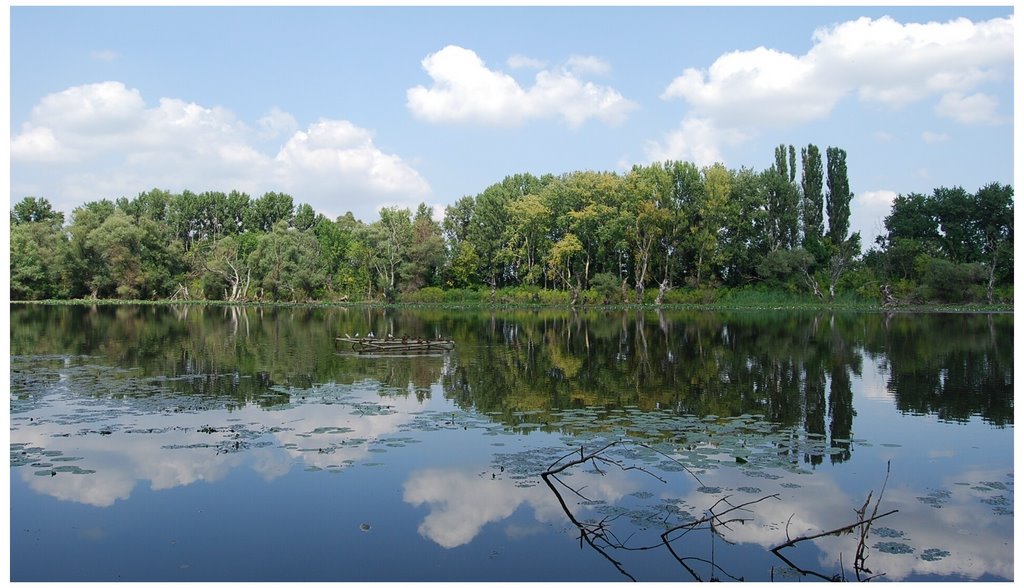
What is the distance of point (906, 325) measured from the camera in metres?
45.0

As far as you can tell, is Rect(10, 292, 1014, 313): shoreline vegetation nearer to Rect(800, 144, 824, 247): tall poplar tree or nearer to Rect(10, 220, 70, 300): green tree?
Rect(10, 220, 70, 300): green tree

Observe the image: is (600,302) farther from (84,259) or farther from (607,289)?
(84,259)

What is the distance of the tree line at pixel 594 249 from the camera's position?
226 ft

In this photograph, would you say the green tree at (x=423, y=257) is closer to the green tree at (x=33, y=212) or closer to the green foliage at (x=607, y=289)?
the green foliage at (x=607, y=289)

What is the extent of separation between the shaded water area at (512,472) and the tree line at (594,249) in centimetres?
4781

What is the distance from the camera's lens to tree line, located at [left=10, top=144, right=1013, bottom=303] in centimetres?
6894

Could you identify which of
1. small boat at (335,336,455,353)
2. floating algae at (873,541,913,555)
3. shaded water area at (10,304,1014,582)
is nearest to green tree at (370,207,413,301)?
small boat at (335,336,455,353)

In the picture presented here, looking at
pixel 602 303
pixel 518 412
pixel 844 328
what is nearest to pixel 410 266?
pixel 602 303

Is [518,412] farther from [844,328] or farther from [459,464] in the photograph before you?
[844,328]

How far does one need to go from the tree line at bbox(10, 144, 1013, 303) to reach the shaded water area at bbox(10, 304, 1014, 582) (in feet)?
157

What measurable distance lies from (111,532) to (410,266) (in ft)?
250

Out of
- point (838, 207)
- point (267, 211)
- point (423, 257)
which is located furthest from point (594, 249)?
point (267, 211)

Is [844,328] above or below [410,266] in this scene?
below

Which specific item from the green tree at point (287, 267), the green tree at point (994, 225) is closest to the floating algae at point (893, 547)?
the green tree at point (994, 225)
